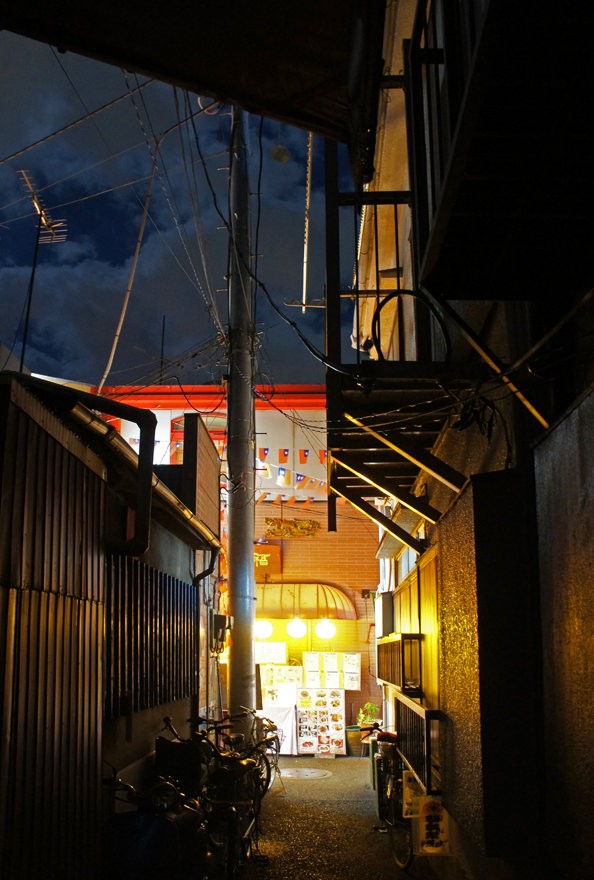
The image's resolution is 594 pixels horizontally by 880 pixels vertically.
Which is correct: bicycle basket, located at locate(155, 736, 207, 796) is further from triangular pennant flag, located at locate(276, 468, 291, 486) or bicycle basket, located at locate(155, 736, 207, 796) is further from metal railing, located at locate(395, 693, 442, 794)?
triangular pennant flag, located at locate(276, 468, 291, 486)

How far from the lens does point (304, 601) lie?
29.3 metres

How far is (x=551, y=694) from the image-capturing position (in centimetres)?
549

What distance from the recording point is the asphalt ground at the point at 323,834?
11859 millimetres

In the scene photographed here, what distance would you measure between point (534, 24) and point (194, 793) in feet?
33.7

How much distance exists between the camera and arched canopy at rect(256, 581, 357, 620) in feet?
95.3

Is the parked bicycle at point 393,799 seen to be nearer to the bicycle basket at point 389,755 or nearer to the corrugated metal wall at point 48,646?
the bicycle basket at point 389,755

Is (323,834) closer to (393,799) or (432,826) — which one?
(393,799)

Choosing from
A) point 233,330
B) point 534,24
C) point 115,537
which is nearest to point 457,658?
point 115,537

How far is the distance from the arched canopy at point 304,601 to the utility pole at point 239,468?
46.1ft

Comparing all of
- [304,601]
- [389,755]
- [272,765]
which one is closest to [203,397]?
[304,601]

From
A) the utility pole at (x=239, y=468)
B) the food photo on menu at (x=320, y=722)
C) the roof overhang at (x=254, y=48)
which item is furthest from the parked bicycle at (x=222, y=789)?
the food photo on menu at (x=320, y=722)

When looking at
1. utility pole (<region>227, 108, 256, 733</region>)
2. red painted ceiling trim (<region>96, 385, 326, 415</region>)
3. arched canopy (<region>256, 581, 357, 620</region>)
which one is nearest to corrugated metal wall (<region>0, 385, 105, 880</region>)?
utility pole (<region>227, 108, 256, 733</region>)

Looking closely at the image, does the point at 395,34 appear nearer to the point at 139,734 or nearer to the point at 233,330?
the point at 233,330

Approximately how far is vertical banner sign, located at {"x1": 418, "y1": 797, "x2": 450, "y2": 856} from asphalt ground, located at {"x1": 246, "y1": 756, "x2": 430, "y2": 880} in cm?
267
